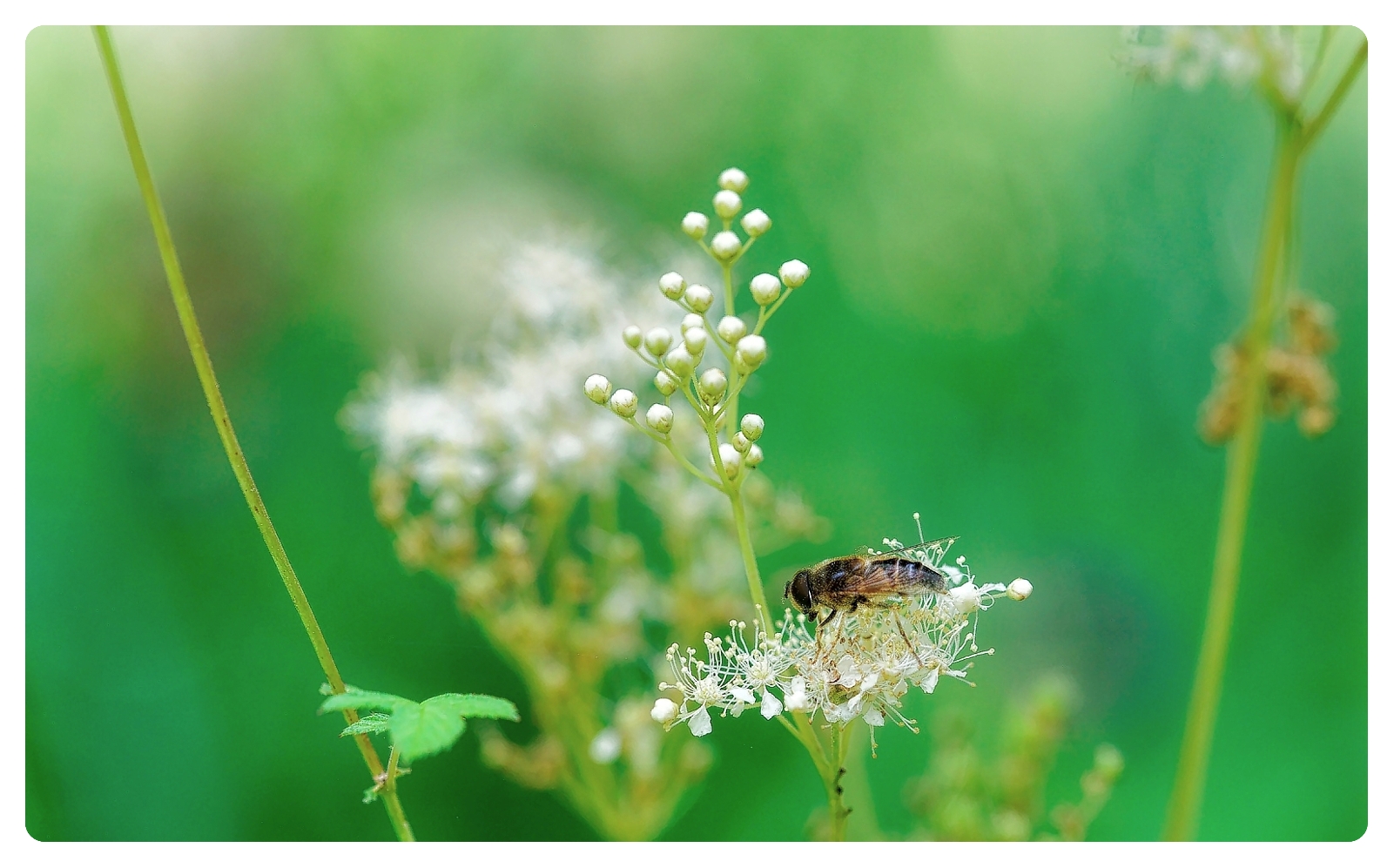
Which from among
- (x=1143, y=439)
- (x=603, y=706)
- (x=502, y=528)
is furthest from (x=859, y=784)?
(x=1143, y=439)

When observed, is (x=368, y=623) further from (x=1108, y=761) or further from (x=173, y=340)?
(x=1108, y=761)

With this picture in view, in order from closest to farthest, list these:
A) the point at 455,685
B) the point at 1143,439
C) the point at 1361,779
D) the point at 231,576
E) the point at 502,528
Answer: the point at 502,528, the point at 1361,779, the point at 455,685, the point at 231,576, the point at 1143,439

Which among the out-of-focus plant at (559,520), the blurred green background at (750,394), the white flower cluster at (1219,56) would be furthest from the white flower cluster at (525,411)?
the white flower cluster at (1219,56)

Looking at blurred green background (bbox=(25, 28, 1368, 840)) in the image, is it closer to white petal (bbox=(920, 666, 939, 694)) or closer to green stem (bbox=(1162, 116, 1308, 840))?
green stem (bbox=(1162, 116, 1308, 840))

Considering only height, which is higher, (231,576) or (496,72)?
(496,72)

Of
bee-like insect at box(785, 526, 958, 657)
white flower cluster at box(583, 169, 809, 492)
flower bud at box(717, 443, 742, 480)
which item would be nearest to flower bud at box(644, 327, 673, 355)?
white flower cluster at box(583, 169, 809, 492)

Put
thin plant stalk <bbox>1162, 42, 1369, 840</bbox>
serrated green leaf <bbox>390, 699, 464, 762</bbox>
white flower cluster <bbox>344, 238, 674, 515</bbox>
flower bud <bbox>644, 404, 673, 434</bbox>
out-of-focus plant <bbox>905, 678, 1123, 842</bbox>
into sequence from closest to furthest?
serrated green leaf <bbox>390, 699, 464, 762</bbox>
flower bud <bbox>644, 404, 673, 434</bbox>
out-of-focus plant <bbox>905, 678, 1123, 842</bbox>
thin plant stalk <bbox>1162, 42, 1369, 840</bbox>
white flower cluster <bbox>344, 238, 674, 515</bbox>
